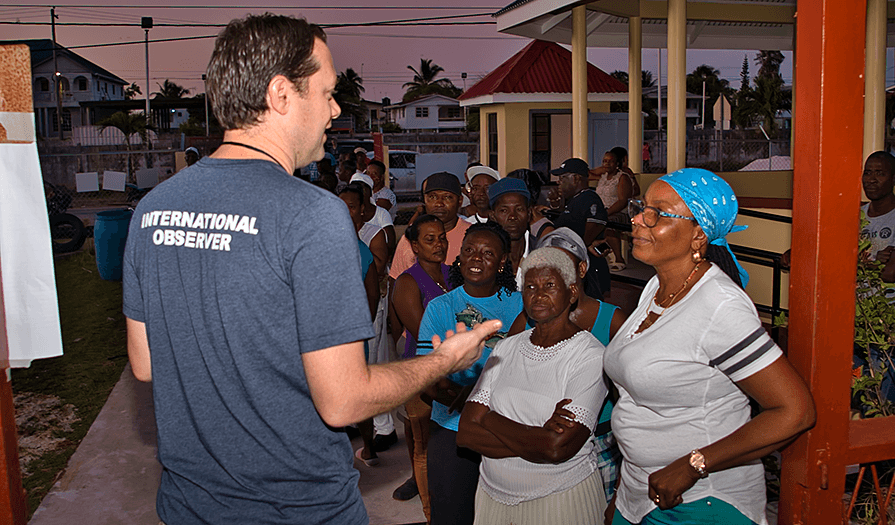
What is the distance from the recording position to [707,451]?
2.48 m

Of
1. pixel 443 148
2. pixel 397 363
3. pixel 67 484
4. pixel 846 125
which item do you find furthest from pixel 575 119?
pixel 443 148

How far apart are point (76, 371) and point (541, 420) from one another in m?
7.33

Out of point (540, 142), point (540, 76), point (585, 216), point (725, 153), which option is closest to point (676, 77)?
point (585, 216)

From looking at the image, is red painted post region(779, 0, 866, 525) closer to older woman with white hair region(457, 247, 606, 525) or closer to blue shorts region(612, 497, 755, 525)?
blue shorts region(612, 497, 755, 525)

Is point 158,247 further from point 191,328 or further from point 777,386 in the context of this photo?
point 777,386

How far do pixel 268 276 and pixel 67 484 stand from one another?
4.77 metres

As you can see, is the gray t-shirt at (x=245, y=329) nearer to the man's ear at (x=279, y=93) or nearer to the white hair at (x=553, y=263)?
the man's ear at (x=279, y=93)

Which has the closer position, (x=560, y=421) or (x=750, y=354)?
(x=750, y=354)

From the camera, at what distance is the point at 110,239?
1367 cm

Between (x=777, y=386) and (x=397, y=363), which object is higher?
(x=397, y=363)

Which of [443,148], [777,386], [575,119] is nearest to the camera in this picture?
[777,386]

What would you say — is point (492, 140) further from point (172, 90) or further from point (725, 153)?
point (172, 90)

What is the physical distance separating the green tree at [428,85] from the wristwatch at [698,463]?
80574 millimetres

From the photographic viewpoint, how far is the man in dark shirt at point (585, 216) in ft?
17.5
